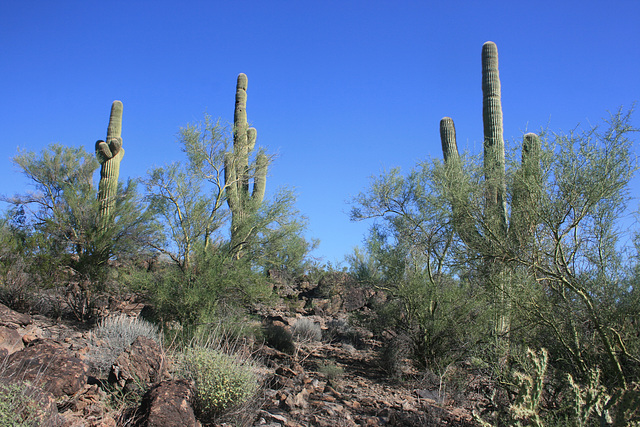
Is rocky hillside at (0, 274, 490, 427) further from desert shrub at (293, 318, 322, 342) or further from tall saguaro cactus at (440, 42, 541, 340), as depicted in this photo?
tall saguaro cactus at (440, 42, 541, 340)

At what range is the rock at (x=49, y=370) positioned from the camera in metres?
5.64

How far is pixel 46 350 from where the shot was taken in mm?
6207

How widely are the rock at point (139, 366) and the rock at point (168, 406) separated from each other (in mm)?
828

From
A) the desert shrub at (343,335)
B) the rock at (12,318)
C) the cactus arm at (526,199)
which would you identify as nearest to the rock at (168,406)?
the cactus arm at (526,199)

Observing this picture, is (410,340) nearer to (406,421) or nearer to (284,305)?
(406,421)

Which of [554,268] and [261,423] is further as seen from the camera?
[554,268]

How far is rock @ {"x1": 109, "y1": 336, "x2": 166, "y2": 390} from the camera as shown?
247 inches

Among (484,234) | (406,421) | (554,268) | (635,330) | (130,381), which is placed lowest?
(406,421)

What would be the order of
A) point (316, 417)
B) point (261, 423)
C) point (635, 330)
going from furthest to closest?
point (316, 417) < point (261, 423) < point (635, 330)

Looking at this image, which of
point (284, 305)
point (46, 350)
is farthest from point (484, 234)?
point (284, 305)

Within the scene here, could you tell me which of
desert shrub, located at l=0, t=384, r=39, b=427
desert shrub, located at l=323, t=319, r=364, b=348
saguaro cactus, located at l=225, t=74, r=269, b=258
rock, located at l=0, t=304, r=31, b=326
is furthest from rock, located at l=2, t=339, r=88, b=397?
desert shrub, located at l=323, t=319, r=364, b=348

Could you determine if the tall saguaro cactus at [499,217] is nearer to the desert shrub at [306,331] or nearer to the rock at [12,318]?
the desert shrub at [306,331]

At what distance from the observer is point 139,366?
256 inches

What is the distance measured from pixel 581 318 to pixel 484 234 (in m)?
1.73
